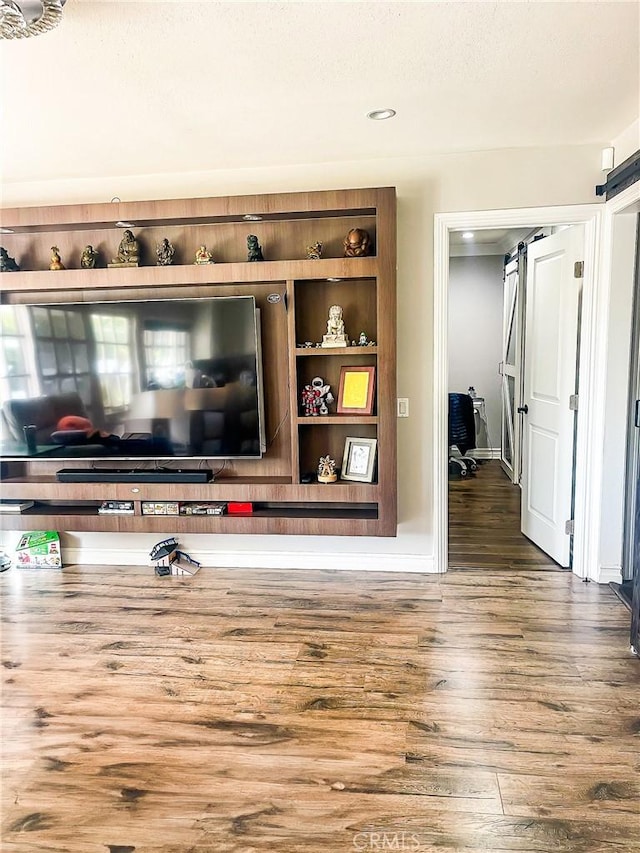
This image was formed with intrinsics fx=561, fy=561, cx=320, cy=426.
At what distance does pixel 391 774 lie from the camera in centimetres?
194

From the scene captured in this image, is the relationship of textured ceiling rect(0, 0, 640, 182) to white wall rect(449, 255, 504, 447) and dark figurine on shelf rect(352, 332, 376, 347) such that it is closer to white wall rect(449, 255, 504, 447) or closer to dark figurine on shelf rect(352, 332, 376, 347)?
Answer: dark figurine on shelf rect(352, 332, 376, 347)

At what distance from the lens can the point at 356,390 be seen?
3402 millimetres

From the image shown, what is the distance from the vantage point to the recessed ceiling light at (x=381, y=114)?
8.80ft

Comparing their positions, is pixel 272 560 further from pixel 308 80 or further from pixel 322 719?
pixel 308 80

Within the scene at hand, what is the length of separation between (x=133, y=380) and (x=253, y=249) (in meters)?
1.09

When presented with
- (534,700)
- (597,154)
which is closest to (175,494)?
(534,700)

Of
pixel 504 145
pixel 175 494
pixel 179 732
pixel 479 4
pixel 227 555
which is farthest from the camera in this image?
pixel 227 555

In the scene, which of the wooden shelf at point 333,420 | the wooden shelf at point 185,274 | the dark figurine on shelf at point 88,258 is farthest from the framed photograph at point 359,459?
the dark figurine on shelf at point 88,258

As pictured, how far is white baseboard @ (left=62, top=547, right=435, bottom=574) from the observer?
12.0 ft

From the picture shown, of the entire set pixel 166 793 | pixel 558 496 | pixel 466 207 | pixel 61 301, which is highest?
pixel 466 207

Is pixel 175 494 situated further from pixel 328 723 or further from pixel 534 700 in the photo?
pixel 534 700

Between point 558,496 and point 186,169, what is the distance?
3.15 meters

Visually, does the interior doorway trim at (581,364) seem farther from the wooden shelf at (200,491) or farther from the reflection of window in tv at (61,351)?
the reflection of window in tv at (61,351)

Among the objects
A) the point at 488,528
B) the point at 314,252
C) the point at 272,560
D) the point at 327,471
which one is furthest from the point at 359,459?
the point at 488,528
